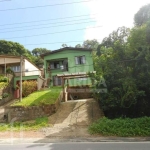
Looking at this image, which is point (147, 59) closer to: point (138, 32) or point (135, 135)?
point (138, 32)

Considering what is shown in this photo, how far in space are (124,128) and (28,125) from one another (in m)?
6.71

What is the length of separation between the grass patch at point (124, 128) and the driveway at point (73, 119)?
831mm

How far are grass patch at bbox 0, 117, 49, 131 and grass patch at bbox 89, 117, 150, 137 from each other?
148 inches

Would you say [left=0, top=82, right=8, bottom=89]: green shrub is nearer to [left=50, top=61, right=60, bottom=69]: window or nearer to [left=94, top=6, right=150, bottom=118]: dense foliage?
[left=50, top=61, right=60, bottom=69]: window

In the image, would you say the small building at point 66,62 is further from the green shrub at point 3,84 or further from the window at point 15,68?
the green shrub at point 3,84

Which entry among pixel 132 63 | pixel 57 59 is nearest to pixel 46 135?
pixel 132 63

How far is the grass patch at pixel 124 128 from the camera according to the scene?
8.30 meters

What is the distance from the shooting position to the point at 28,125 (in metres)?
11.2

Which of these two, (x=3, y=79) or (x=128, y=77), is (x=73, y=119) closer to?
(x=128, y=77)

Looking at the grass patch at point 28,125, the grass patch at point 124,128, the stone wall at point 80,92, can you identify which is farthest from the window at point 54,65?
the grass patch at point 124,128

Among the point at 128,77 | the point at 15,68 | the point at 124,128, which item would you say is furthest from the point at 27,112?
the point at 15,68

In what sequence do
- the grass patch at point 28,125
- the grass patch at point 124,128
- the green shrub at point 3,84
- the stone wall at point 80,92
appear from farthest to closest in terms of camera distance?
the green shrub at point 3,84, the stone wall at point 80,92, the grass patch at point 28,125, the grass patch at point 124,128

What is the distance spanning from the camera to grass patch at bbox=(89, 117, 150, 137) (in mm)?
8305

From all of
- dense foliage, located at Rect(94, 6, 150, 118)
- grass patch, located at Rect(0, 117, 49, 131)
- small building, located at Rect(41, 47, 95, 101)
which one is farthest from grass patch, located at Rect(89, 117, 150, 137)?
small building, located at Rect(41, 47, 95, 101)
